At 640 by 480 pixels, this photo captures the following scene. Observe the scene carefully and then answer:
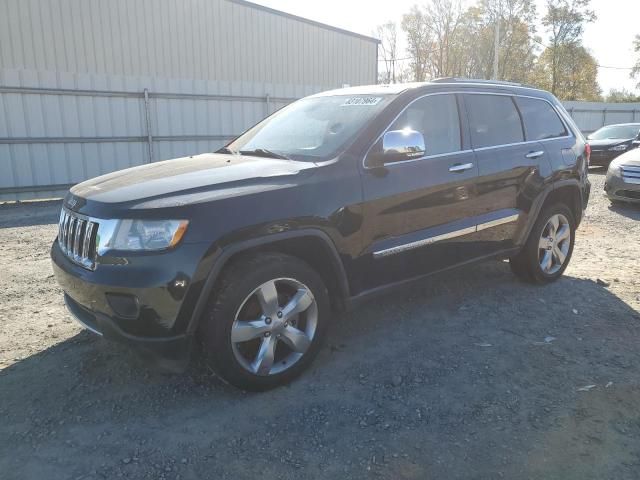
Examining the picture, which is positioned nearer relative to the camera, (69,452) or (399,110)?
(69,452)

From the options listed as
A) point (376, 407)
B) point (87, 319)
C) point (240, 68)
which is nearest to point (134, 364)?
point (87, 319)

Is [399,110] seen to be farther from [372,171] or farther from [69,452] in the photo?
[69,452]

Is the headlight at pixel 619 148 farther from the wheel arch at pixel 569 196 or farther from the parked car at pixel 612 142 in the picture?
the wheel arch at pixel 569 196

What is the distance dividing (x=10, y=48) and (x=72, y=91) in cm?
199

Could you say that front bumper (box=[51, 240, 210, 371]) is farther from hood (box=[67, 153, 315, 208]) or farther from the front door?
the front door

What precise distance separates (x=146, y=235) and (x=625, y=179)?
8.70 meters

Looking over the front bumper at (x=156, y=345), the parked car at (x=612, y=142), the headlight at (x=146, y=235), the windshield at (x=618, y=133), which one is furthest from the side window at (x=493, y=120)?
the windshield at (x=618, y=133)

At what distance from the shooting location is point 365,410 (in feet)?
9.37

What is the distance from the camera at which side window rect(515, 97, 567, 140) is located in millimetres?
4676

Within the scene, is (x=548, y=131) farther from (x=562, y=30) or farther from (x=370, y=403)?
(x=562, y=30)

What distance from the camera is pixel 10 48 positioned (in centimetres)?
1086

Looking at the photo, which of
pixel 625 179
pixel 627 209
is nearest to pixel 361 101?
pixel 625 179

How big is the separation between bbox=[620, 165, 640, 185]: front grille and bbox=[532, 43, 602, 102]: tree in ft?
122

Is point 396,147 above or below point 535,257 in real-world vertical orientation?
above
